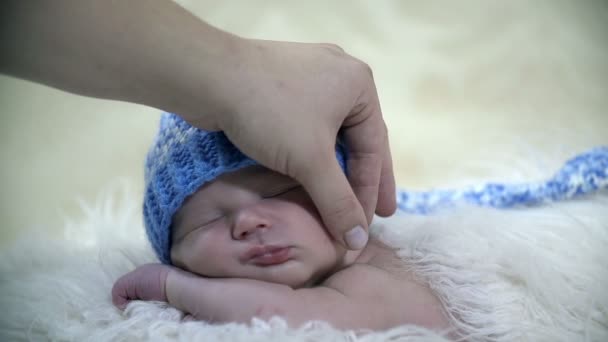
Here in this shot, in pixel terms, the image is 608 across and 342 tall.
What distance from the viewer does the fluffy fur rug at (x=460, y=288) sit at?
0.83 m

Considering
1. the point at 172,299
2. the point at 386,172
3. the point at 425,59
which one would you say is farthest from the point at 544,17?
the point at 172,299

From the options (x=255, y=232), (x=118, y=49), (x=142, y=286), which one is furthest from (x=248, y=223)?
(x=118, y=49)

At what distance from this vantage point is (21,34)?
0.71m

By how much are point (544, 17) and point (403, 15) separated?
61 centimetres

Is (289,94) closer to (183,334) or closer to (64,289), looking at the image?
(183,334)

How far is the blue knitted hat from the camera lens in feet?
3.08

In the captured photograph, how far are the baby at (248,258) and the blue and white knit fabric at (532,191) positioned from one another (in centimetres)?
50

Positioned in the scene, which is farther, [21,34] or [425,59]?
[425,59]

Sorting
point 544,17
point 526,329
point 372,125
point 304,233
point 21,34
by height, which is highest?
point 544,17

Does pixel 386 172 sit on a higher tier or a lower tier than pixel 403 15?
lower

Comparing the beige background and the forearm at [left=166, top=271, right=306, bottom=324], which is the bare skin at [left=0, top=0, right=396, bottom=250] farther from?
the beige background

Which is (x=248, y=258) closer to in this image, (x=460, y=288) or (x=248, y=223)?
(x=248, y=223)

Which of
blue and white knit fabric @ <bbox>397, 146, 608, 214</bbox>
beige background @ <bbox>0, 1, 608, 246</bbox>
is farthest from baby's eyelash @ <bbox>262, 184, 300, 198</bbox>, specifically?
beige background @ <bbox>0, 1, 608, 246</bbox>

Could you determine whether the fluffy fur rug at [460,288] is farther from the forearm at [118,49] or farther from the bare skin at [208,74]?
the forearm at [118,49]
